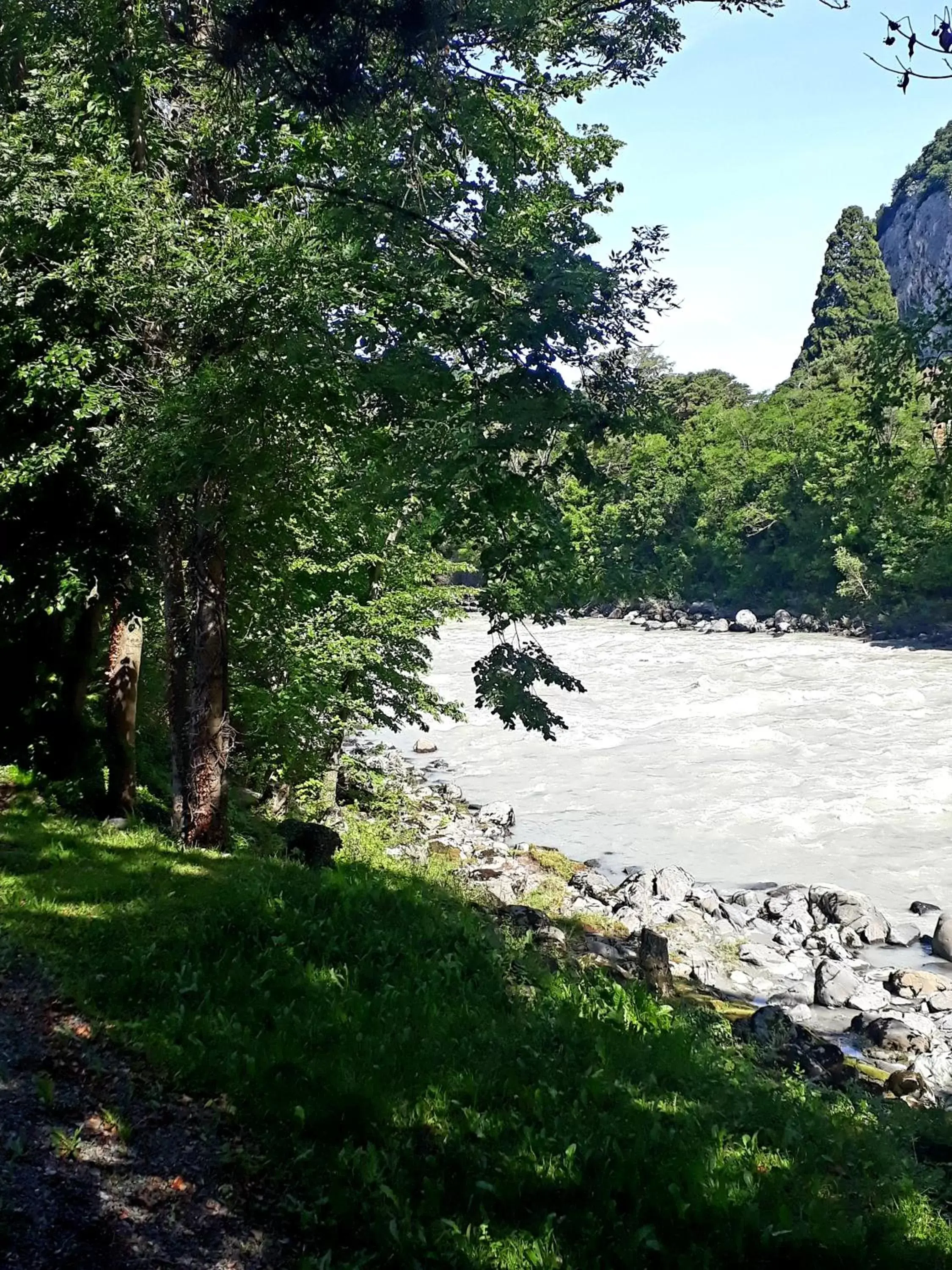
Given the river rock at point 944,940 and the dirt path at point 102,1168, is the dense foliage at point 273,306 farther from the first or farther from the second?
the river rock at point 944,940

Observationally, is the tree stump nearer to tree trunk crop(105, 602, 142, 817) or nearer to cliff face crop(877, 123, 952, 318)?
tree trunk crop(105, 602, 142, 817)

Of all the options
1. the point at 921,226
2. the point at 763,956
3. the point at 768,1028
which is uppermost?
the point at 921,226

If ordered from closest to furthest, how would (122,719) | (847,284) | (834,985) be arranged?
(122,719)
(834,985)
(847,284)

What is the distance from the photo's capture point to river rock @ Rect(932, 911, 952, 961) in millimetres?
14977

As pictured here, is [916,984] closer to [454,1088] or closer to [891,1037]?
[891,1037]

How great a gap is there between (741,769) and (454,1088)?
21.7 meters

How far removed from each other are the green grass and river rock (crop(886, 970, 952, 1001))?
7.26 meters

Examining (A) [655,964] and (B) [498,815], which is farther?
(B) [498,815]

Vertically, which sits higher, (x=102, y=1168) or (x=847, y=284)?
(x=847, y=284)

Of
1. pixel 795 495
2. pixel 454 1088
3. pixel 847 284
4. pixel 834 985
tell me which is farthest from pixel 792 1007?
pixel 847 284

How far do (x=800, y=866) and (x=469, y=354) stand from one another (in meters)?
15.0

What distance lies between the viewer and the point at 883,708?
3148 cm

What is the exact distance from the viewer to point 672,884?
57.5ft

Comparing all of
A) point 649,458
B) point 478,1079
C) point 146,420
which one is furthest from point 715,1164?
point 649,458
